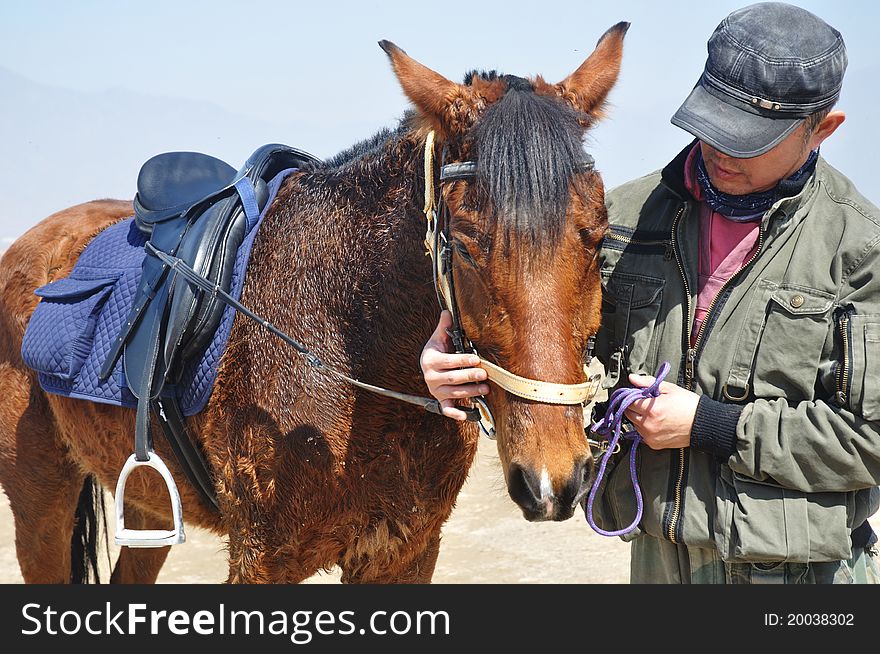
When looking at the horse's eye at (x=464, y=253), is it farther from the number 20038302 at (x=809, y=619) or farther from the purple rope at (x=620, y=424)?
the number 20038302 at (x=809, y=619)

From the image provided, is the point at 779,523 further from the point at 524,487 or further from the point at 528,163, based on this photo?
the point at 528,163

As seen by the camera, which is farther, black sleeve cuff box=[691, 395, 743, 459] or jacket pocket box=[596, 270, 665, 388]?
jacket pocket box=[596, 270, 665, 388]

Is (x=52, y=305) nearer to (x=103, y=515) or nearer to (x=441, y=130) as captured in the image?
(x=103, y=515)

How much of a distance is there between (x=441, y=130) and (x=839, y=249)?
1060 millimetres

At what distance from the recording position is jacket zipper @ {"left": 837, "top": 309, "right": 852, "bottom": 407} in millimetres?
1978

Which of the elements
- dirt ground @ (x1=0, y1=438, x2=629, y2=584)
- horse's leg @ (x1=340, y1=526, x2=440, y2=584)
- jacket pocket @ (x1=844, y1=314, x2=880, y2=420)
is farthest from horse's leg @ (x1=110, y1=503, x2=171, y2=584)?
jacket pocket @ (x1=844, y1=314, x2=880, y2=420)

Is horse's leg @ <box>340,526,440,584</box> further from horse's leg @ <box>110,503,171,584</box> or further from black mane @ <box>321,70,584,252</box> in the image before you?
horse's leg @ <box>110,503,171,584</box>

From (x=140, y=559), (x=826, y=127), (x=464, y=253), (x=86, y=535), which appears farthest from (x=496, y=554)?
(x=826, y=127)

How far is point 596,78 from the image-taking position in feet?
7.65

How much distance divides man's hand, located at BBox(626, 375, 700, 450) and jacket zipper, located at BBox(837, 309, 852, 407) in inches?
13.1

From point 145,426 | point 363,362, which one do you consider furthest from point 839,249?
point 145,426

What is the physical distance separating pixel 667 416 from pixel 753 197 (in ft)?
2.02

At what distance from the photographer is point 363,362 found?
2576mm

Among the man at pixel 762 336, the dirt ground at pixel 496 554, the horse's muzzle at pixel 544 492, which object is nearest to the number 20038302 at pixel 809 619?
the man at pixel 762 336
